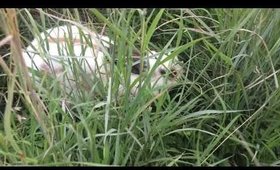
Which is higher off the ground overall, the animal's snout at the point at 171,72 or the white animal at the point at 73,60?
the white animal at the point at 73,60

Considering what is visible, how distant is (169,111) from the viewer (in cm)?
106

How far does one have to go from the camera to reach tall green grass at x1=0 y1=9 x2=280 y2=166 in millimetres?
935

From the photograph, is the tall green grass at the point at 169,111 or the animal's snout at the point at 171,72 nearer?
the tall green grass at the point at 169,111

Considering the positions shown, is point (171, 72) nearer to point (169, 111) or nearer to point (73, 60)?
point (169, 111)

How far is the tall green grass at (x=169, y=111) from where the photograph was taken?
36.8 inches

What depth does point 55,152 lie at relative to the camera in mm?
893

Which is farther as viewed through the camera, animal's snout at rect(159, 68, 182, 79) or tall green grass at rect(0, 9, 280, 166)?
animal's snout at rect(159, 68, 182, 79)

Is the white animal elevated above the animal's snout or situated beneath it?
elevated above

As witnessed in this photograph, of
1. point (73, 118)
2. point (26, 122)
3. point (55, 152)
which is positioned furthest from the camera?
point (26, 122)

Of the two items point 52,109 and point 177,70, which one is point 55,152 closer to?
point 52,109

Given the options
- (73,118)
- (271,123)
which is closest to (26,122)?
(73,118)

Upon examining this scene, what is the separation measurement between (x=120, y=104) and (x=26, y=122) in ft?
0.81

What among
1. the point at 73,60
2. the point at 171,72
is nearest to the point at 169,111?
the point at 171,72

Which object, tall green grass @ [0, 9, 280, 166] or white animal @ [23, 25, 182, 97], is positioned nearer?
tall green grass @ [0, 9, 280, 166]
